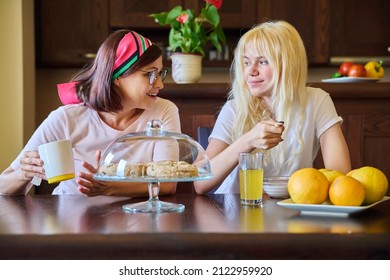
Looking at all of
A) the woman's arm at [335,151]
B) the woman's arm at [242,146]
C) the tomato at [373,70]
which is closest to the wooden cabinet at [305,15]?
the tomato at [373,70]

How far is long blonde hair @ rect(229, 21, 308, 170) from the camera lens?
196 cm

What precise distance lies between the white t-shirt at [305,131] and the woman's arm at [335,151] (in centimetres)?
2

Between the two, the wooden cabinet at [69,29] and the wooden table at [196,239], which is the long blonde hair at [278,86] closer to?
the wooden table at [196,239]

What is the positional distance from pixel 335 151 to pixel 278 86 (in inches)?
11.1

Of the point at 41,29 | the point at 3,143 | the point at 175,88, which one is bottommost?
the point at 3,143

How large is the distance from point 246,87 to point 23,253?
115cm

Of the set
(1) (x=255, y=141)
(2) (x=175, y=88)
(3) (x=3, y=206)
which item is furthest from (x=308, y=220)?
(2) (x=175, y=88)

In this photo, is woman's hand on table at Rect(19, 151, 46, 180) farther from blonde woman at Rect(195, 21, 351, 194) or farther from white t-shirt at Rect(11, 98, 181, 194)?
blonde woman at Rect(195, 21, 351, 194)

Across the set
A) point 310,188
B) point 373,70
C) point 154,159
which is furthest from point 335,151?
point 373,70

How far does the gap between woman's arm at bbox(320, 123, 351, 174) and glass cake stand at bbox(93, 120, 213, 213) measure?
66 cm

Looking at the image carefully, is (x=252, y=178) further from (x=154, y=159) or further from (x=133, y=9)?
(x=133, y=9)

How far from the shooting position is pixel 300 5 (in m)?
3.76

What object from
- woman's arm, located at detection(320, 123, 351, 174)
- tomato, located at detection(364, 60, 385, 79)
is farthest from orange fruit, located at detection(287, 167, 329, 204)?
tomato, located at detection(364, 60, 385, 79)

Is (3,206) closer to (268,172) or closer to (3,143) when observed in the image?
(268,172)
